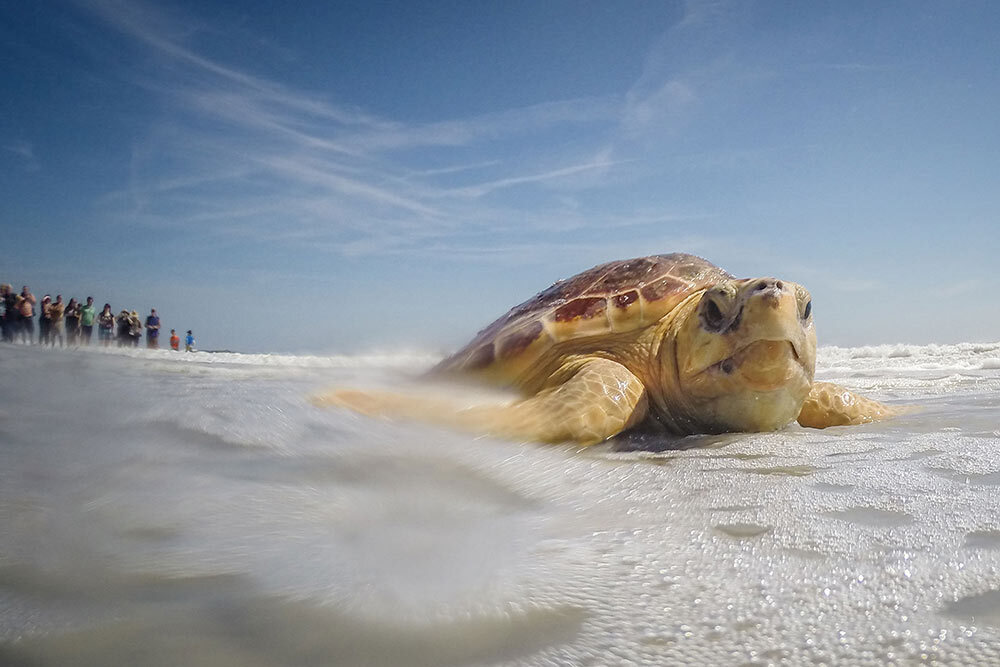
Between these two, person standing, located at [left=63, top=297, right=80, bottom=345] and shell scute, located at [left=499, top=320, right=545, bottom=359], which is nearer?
shell scute, located at [left=499, top=320, right=545, bottom=359]

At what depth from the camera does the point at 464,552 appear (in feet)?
3.51

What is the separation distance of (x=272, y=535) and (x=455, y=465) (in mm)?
737

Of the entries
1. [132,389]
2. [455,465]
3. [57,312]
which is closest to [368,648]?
[455,465]

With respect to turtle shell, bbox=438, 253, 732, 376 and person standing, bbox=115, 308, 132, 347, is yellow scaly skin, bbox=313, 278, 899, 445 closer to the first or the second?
turtle shell, bbox=438, 253, 732, 376

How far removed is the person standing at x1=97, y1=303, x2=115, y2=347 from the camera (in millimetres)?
15891

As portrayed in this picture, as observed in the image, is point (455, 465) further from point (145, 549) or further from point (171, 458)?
point (145, 549)

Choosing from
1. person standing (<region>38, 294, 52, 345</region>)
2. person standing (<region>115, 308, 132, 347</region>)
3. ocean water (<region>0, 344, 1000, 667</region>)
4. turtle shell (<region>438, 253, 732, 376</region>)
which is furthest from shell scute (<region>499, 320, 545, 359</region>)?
person standing (<region>115, 308, 132, 347</region>)

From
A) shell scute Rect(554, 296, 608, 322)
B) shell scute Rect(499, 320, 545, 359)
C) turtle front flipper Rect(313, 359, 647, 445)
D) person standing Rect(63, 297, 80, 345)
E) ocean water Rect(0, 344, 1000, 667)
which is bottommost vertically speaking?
ocean water Rect(0, 344, 1000, 667)

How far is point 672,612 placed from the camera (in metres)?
0.83

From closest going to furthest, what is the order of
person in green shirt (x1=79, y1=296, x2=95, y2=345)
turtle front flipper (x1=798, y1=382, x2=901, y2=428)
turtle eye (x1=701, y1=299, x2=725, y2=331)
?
turtle eye (x1=701, y1=299, x2=725, y2=331)
turtle front flipper (x1=798, y1=382, x2=901, y2=428)
person in green shirt (x1=79, y1=296, x2=95, y2=345)

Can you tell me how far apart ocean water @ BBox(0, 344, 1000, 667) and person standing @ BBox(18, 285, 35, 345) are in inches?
198

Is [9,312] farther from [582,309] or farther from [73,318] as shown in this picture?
[73,318]

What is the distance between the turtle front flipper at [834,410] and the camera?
321 centimetres

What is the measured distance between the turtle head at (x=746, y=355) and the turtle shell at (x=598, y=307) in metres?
0.30
